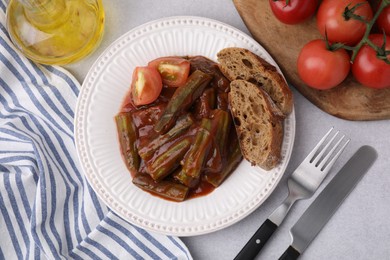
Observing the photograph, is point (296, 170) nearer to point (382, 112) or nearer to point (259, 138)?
point (259, 138)

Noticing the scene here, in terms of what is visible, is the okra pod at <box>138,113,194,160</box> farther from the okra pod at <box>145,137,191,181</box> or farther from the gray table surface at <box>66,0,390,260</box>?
the gray table surface at <box>66,0,390,260</box>

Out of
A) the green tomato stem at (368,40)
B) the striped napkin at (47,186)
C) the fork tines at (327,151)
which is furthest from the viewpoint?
the striped napkin at (47,186)

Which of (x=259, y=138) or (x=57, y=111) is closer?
(x=259, y=138)

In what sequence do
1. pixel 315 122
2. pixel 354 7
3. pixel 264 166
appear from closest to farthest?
pixel 354 7
pixel 264 166
pixel 315 122

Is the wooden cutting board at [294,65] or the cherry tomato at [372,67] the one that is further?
the wooden cutting board at [294,65]

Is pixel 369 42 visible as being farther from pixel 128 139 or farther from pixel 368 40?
pixel 128 139

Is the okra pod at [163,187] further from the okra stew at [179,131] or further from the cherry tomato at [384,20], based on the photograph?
the cherry tomato at [384,20]

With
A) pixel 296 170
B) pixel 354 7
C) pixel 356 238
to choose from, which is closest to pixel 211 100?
pixel 296 170

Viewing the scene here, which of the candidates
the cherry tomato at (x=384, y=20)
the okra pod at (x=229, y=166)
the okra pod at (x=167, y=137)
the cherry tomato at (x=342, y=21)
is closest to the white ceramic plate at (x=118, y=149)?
the okra pod at (x=229, y=166)
